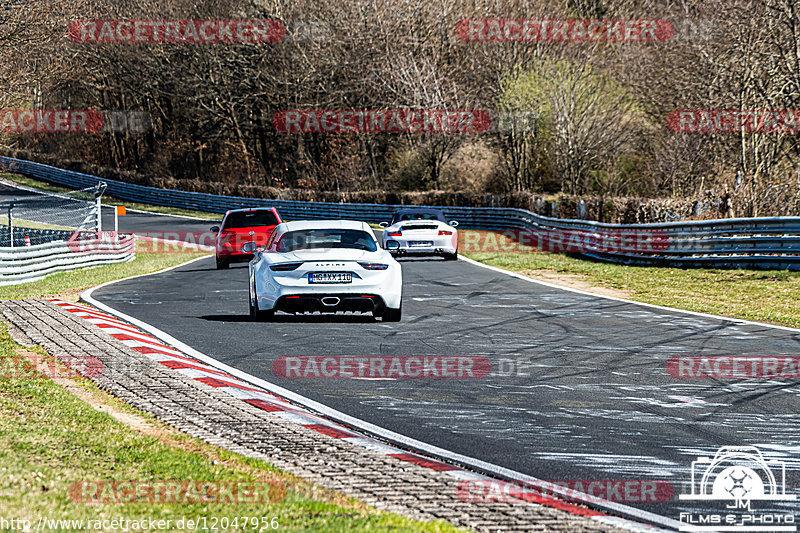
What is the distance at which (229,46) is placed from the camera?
59.1 metres

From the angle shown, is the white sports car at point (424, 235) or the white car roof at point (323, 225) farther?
the white sports car at point (424, 235)

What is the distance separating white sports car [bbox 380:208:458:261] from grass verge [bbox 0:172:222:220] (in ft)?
101

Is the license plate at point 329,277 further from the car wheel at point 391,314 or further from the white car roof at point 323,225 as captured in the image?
the white car roof at point 323,225

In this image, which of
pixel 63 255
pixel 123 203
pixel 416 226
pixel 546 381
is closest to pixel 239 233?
pixel 416 226

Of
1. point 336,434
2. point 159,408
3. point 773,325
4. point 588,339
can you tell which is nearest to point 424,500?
point 336,434

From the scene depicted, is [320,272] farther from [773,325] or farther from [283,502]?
[283,502]

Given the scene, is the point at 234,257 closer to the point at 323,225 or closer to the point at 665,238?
the point at 665,238

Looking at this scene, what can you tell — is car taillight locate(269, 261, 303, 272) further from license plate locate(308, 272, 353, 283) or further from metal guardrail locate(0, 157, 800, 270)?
metal guardrail locate(0, 157, 800, 270)

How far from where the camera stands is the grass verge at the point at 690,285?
15.5 meters

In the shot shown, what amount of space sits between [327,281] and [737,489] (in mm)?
7313

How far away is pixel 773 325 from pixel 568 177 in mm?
32560

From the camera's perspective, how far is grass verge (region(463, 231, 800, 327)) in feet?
50.7

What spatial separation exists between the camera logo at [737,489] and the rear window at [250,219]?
18.7 metres

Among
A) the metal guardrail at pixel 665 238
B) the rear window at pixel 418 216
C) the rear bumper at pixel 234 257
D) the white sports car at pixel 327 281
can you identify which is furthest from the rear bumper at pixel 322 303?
the rear window at pixel 418 216
